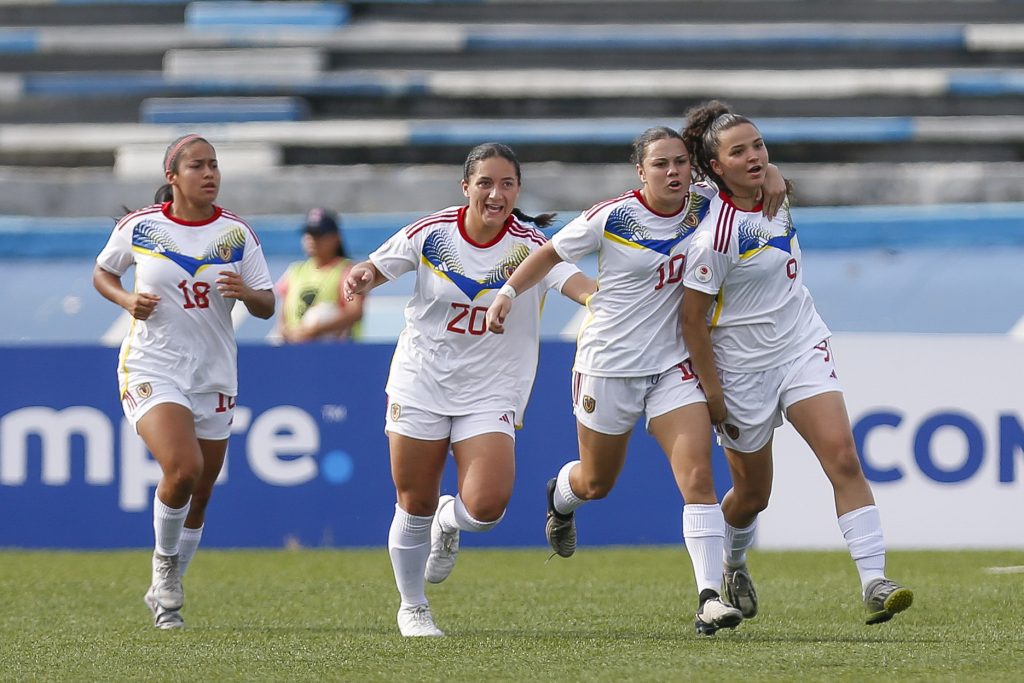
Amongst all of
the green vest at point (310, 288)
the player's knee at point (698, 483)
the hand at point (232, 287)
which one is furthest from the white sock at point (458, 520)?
the green vest at point (310, 288)

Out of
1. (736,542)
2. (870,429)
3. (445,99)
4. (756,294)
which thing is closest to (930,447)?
(870,429)

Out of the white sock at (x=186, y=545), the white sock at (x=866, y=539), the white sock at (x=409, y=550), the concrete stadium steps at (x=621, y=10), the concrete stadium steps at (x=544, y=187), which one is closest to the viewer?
the white sock at (x=866, y=539)

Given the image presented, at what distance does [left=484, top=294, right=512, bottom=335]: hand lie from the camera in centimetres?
602

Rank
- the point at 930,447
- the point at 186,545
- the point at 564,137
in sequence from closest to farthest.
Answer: the point at 186,545
the point at 930,447
the point at 564,137

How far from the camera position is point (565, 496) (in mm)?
6934

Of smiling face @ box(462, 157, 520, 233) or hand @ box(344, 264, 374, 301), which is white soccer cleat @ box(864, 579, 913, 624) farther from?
hand @ box(344, 264, 374, 301)

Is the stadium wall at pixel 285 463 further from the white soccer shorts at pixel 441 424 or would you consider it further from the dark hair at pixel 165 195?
the white soccer shorts at pixel 441 424

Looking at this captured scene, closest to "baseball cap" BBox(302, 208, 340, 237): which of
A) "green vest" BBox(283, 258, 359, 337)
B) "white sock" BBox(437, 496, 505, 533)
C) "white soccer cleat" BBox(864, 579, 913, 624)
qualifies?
"green vest" BBox(283, 258, 359, 337)

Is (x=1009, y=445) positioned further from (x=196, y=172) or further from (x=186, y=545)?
(x=196, y=172)

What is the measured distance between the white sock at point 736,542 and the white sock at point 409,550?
120cm

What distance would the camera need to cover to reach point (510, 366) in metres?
6.46

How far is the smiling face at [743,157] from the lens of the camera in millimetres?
6125

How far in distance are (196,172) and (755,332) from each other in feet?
7.77

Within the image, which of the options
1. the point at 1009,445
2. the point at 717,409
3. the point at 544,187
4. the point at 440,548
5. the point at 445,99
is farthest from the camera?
the point at 445,99
